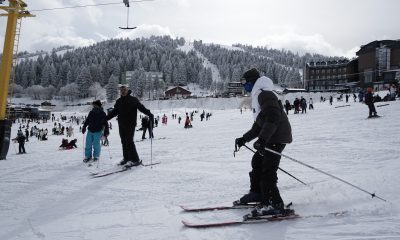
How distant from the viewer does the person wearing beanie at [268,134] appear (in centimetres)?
368

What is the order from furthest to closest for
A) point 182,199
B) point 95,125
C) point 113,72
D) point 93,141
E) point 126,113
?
point 113,72, point 93,141, point 95,125, point 126,113, point 182,199

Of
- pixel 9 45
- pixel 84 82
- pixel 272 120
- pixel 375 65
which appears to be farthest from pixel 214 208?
pixel 84 82

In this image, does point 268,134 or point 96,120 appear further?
point 96,120

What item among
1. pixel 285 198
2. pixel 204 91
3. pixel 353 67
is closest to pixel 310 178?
pixel 285 198

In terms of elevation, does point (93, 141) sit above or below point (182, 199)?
above

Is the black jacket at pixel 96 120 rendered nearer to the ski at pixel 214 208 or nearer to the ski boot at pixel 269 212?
the ski at pixel 214 208

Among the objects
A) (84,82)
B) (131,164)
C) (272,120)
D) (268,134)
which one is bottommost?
(131,164)

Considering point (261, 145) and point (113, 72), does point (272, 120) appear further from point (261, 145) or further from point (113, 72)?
point (113, 72)

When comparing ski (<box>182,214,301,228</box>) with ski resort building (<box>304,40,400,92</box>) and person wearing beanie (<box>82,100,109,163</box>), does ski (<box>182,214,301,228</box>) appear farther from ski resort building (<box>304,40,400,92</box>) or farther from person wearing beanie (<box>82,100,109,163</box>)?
ski resort building (<box>304,40,400,92</box>)

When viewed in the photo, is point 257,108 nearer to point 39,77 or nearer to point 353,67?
point 353,67

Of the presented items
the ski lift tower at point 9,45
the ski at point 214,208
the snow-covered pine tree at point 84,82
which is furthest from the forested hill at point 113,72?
the ski at point 214,208

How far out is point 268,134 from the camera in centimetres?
363

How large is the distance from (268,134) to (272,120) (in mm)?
154

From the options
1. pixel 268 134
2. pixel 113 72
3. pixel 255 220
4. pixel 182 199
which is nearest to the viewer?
pixel 268 134
